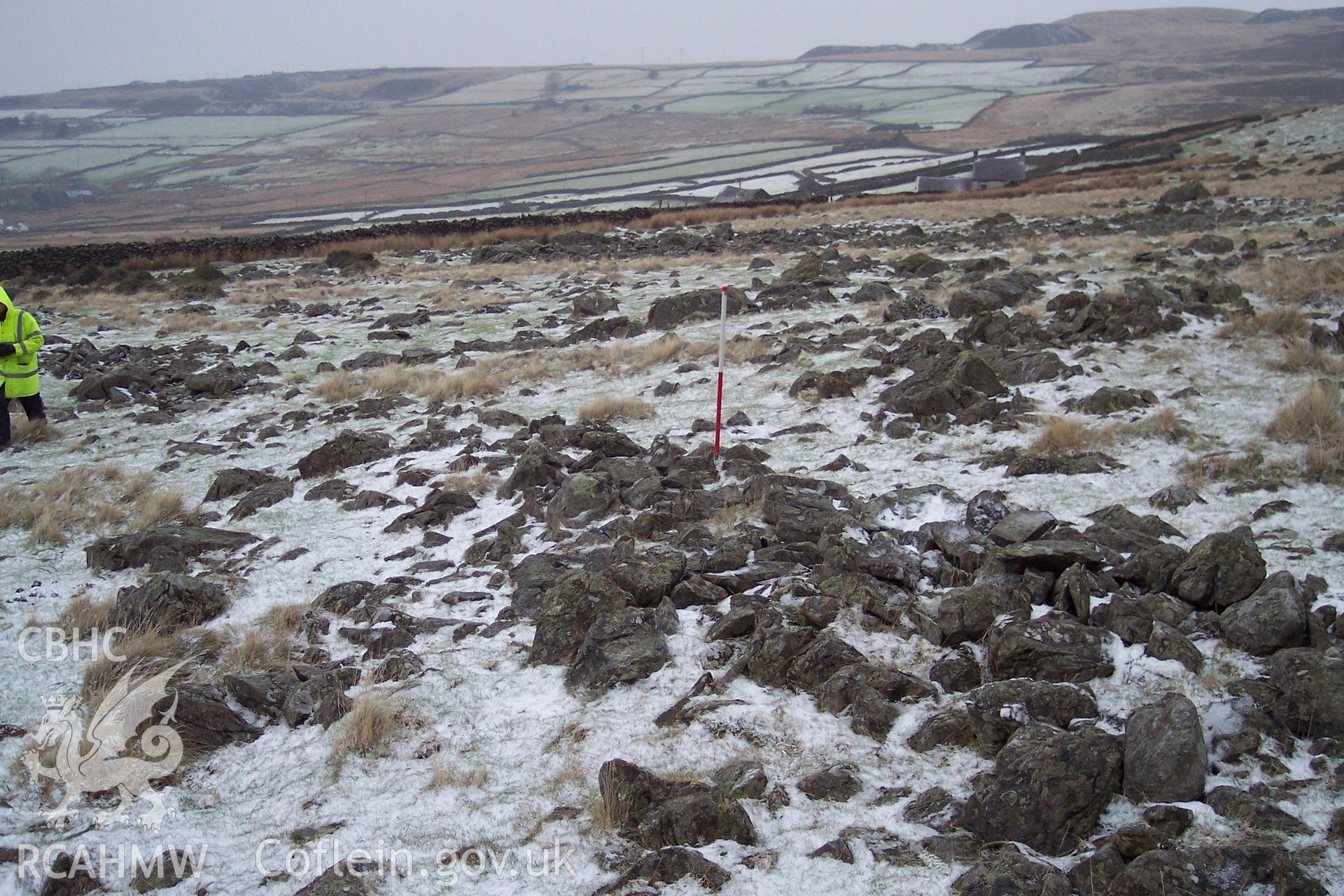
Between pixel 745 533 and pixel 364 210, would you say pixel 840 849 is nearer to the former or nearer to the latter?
pixel 745 533

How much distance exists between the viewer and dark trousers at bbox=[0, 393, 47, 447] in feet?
36.9

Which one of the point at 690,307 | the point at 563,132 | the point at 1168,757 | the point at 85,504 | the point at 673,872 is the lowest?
the point at 673,872

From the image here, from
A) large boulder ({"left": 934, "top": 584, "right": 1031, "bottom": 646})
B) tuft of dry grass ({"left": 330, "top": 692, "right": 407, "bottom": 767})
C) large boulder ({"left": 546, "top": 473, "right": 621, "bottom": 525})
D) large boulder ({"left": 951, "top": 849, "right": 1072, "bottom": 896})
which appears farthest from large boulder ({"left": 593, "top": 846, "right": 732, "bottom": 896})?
large boulder ({"left": 546, "top": 473, "right": 621, "bottom": 525})

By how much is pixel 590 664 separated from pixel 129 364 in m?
14.7

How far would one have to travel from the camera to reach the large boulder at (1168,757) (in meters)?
4.15

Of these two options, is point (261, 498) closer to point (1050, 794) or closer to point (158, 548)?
point (158, 548)

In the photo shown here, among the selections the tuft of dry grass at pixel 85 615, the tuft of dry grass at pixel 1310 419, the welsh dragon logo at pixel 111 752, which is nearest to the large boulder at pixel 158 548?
the tuft of dry grass at pixel 85 615

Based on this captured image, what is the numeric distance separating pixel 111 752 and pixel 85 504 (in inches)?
220

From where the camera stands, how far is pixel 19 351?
10922 millimetres

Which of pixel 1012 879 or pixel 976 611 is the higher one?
pixel 976 611

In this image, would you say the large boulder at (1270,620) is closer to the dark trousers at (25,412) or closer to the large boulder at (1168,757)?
the large boulder at (1168,757)

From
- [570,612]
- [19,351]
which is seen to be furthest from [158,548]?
[19,351]

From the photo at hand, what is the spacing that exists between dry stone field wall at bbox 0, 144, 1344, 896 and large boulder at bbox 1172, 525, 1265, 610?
28 millimetres

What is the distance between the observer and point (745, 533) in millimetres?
7598
